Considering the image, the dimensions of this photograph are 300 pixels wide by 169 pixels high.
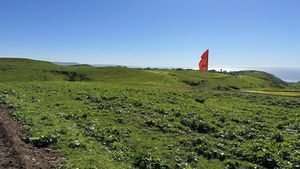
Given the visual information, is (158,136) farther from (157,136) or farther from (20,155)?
(20,155)

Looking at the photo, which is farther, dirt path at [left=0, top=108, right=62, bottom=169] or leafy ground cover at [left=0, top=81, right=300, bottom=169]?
leafy ground cover at [left=0, top=81, right=300, bottom=169]

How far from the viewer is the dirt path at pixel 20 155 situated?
12.6 m

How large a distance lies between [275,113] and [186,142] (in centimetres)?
1708

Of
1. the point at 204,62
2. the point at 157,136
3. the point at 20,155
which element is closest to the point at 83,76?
the point at 204,62

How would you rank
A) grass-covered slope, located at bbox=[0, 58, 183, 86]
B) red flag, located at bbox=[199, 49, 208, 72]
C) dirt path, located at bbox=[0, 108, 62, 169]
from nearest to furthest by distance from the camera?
dirt path, located at bbox=[0, 108, 62, 169] → red flag, located at bbox=[199, 49, 208, 72] → grass-covered slope, located at bbox=[0, 58, 183, 86]

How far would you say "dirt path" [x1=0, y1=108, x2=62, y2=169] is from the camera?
41.5ft

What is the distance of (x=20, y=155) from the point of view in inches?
535

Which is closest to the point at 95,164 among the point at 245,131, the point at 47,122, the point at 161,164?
the point at 161,164

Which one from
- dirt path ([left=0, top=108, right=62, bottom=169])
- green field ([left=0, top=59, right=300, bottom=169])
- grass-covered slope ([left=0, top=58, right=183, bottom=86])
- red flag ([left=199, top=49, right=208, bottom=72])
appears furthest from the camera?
grass-covered slope ([left=0, top=58, right=183, bottom=86])

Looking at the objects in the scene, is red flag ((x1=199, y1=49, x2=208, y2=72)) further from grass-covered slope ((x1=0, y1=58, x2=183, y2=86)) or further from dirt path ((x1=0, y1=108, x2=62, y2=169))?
dirt path ((x1=0, y1=108, x2=62, y2=169))

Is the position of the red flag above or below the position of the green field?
above

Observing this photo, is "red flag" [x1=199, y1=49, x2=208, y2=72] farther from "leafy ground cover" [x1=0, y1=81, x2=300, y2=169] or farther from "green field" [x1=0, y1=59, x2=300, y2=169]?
"leafy ground cover" [x1=0, y1=81, x2=300, y2=169]

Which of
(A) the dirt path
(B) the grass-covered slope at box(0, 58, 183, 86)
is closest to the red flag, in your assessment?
(B) the grass-covered slope at box(0, 58, 183, 86)

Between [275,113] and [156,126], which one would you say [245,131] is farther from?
[275,113]
